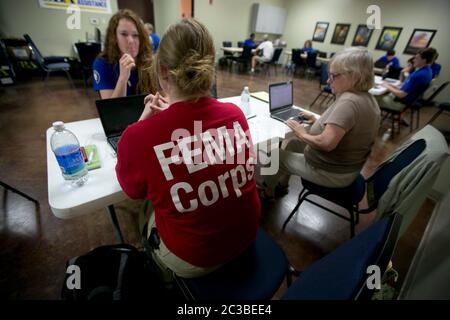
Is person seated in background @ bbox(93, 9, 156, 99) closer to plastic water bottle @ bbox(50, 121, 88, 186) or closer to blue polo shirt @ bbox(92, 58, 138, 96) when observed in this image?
blue polo shirt @ bbox(92, 58, 138, 96)

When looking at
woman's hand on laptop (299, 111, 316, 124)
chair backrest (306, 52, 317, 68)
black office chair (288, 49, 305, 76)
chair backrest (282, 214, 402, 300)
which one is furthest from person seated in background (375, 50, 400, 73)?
chair backrest (282, 214, 402, 300)

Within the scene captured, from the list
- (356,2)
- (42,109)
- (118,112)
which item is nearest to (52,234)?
(118,112)

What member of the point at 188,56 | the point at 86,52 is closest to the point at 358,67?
the point at 188,56

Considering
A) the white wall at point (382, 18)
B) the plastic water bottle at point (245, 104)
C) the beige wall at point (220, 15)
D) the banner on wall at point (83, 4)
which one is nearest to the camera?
the plastic water bottle at point (245, 104)

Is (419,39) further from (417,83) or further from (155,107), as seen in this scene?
(155,107)

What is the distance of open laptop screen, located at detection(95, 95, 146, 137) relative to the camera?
107 centimetres

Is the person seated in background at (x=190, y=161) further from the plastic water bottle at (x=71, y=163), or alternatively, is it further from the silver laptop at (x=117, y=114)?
the silver laptop at (x=117, y=114)

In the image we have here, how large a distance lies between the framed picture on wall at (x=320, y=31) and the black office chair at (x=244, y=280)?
991cm

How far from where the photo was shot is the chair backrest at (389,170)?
1.08 meters

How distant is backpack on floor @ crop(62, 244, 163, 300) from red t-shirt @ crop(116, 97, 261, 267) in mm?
300

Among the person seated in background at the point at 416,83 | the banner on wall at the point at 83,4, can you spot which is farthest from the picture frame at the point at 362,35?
the banner on wall at the point at 83,4

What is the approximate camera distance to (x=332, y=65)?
4.07 ft

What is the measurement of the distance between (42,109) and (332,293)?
14.8 feet

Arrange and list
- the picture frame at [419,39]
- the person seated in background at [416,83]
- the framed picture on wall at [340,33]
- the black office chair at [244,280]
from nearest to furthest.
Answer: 1. the black office chair at [244,280]
2. the person seated in background at [416,83]
3. the picture frame at [419,39]
4. the framed picture on wall at [340,33]
